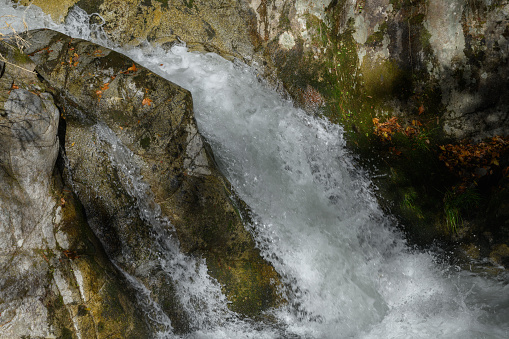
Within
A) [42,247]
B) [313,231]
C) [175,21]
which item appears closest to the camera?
[42,247]

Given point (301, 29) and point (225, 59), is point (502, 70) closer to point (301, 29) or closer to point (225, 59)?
point (301, 29)

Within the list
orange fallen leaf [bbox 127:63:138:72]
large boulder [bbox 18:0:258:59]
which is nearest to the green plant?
large boulder [bbox 18:0:258:59]

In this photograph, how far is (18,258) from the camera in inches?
131

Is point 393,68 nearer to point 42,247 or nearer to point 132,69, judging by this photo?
point 132,69

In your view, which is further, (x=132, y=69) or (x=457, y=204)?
(x=457, y=204)

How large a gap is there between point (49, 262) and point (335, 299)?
3.41 meters

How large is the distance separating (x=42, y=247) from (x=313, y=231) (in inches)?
126

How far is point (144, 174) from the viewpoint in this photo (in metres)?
3.95

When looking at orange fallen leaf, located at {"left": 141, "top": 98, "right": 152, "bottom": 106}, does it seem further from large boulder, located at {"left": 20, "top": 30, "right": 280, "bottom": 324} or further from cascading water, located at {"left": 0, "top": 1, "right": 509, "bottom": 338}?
cascading water, located at {"left": 0, "top": 1, "right": 509, "bottom": 338}

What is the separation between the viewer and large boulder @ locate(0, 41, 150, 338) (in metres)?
3.27

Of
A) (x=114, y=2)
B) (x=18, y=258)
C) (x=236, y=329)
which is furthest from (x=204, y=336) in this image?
(x=114, y=2)

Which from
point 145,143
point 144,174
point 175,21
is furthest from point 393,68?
point 144,174

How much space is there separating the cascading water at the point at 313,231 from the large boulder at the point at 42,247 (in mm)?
1017

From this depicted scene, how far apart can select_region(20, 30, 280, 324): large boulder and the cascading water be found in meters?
0.37
